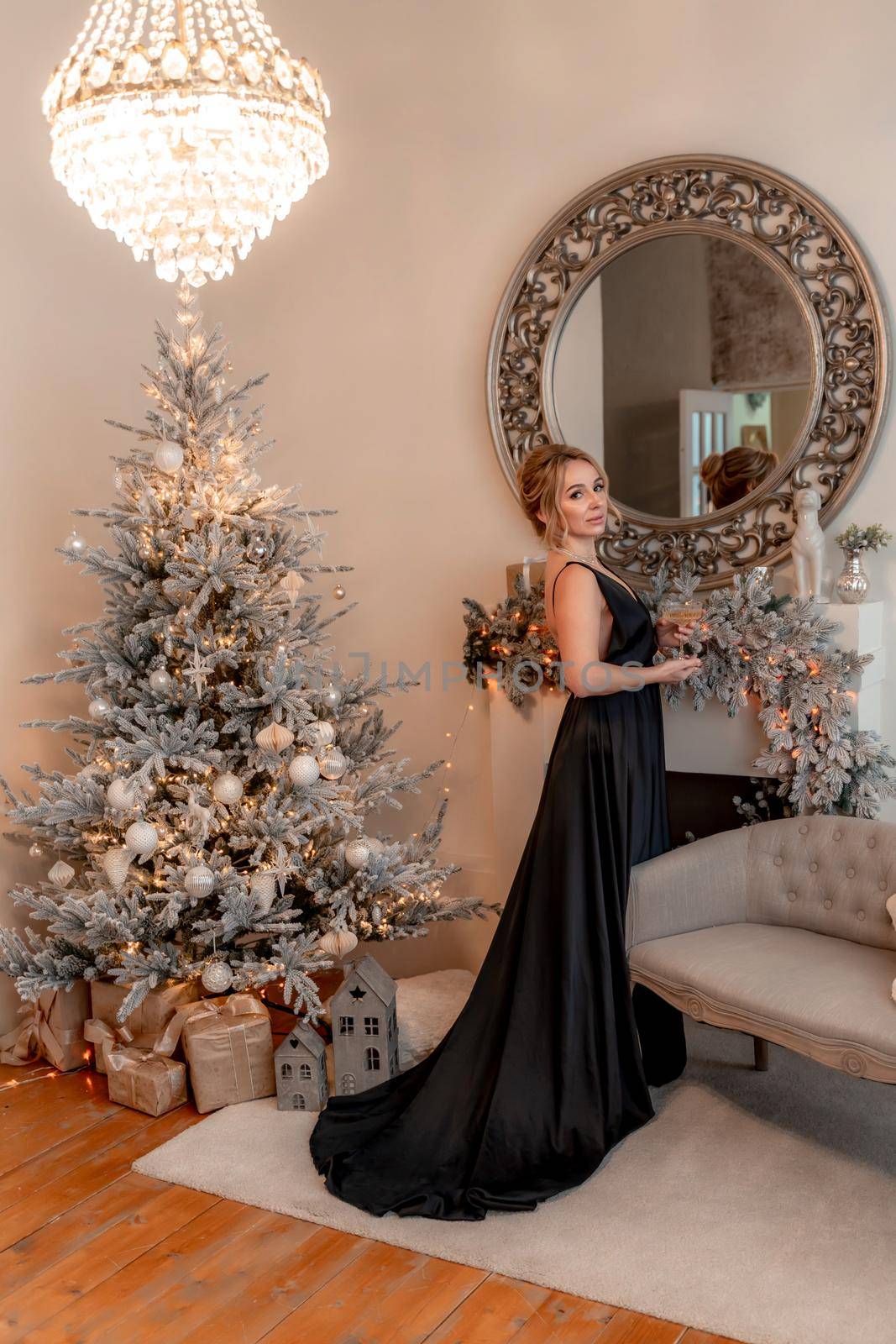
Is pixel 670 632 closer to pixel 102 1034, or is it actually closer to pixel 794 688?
pixel 794 688

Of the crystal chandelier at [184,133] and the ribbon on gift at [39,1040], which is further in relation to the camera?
the ribbon on gift at [39,1040]

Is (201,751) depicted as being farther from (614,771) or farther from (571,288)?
(571,288)

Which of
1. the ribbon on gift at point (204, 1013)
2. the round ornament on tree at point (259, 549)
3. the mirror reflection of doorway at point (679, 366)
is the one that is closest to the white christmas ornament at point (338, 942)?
the ribbon on gift at point (204, 1013)

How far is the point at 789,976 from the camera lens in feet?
8.39

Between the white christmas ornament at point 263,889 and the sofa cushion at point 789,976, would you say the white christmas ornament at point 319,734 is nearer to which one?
the white christmas ornament at point 263,889

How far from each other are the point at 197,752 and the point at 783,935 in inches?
61.5

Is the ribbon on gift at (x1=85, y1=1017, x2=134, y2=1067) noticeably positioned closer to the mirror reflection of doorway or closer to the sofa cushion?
the sofa cushion

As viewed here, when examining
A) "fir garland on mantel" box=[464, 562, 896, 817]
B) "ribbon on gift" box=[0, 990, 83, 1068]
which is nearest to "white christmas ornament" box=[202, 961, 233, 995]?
"ribbon on gift" box=[0, 990, 83, 1068]

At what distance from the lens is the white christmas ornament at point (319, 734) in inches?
125

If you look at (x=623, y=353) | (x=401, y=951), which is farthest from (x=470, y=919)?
(x=623, y=353)

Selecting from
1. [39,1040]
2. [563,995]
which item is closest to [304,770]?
[563,995]

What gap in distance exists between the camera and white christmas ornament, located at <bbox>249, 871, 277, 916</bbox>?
122 inches

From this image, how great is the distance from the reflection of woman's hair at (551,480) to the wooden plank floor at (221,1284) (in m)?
1.69

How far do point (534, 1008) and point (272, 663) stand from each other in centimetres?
114
